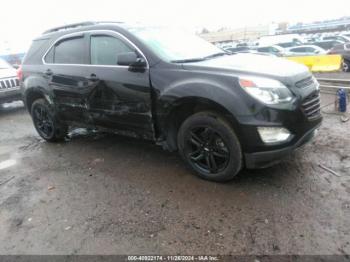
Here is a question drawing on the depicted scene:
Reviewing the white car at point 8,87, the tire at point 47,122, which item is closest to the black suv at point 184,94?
the tire at point 47,122

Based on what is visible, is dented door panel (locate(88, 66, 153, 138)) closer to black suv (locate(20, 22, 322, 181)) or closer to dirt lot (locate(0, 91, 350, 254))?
black suv (locate(20, 22, 322, 181))

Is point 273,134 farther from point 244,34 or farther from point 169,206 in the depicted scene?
point 244,34

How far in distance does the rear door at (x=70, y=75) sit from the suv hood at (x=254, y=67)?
177cm

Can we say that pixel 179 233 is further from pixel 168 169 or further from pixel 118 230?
pixel 168 169

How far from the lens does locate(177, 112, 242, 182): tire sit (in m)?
3.34

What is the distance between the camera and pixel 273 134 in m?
3.16

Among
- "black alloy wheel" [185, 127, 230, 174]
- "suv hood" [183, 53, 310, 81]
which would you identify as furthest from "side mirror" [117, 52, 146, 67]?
"black alloy wheel" [185, 127, 230, 174]

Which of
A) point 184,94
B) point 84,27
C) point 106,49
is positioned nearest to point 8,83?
point 84,27

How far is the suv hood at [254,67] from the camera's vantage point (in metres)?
3.31

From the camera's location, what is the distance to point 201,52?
14.1 feet

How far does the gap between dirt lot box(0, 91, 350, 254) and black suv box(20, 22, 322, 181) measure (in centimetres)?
42

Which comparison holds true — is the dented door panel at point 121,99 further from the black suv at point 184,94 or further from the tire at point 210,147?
the tire at point 210,147

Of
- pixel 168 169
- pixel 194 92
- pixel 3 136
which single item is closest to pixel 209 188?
pixel 168 169

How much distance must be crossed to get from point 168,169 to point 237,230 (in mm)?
1539
